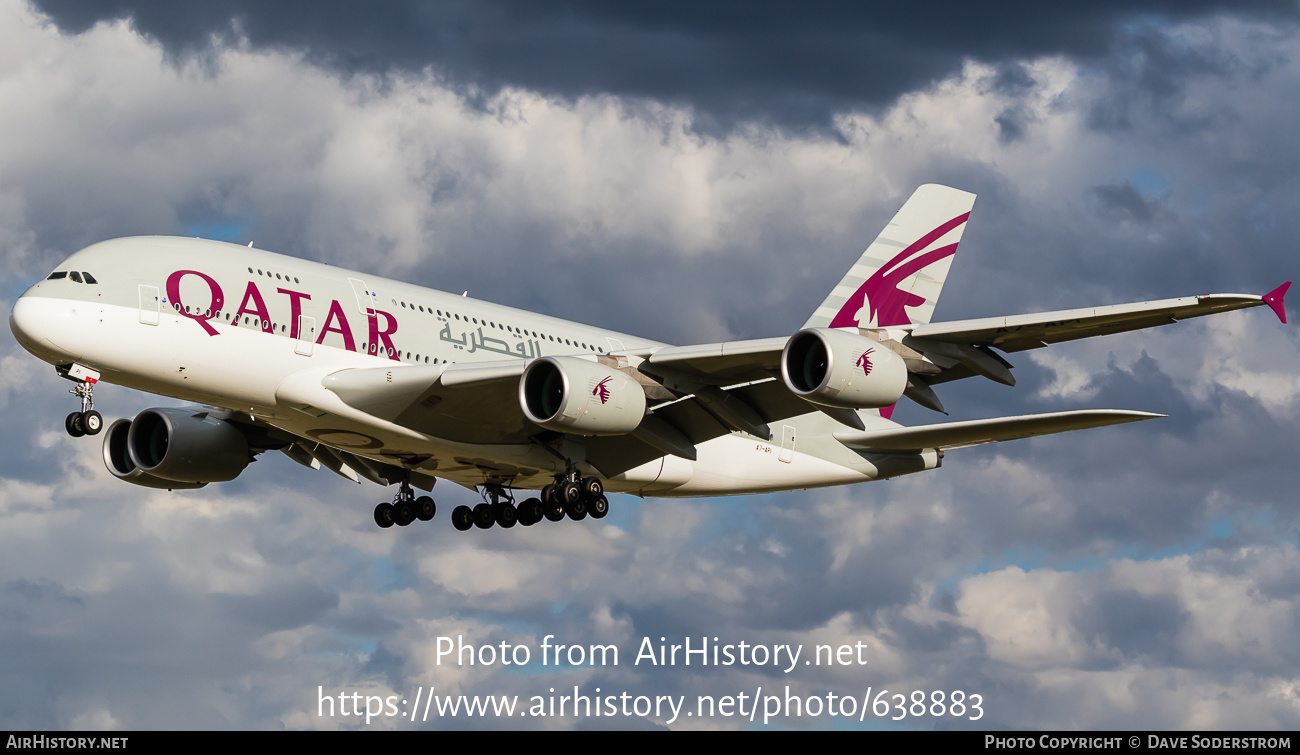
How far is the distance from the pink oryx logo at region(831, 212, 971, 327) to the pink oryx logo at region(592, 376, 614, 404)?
12681 millimetres

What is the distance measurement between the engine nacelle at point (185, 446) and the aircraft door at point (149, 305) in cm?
828

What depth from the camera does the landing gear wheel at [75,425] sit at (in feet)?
91.1

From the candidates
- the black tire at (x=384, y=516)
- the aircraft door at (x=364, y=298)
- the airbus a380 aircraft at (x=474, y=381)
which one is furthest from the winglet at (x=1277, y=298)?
the black tire at (x=384, y=516)

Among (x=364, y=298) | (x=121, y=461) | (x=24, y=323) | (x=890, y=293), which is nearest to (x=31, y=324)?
(x=24, y=323)

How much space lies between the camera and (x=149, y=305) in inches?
1115

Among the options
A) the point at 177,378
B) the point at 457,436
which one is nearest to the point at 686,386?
the point at 457,436

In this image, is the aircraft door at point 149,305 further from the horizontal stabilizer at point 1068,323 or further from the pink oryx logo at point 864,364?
the horizontal stabilizer at point 1068,323

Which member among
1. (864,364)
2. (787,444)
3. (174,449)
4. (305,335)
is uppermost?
(787,444)

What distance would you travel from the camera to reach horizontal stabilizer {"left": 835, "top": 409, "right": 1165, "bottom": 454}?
30234 mm

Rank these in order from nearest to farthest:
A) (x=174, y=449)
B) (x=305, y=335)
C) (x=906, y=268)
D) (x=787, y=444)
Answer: (x=305, y=335) → (x=174, y=449) → (x=787, y=444) → (x=906, y=268)

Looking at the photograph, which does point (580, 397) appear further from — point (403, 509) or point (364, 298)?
point (403, 509)

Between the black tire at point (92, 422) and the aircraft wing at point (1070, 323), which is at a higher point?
the aircraft wing at point (1070, 323)

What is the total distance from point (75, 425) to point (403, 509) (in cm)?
1162

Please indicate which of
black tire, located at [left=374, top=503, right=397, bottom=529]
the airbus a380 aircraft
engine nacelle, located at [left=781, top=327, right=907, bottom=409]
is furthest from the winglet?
black tire, located at [left=374, top=503, right=397, bottom=529]
